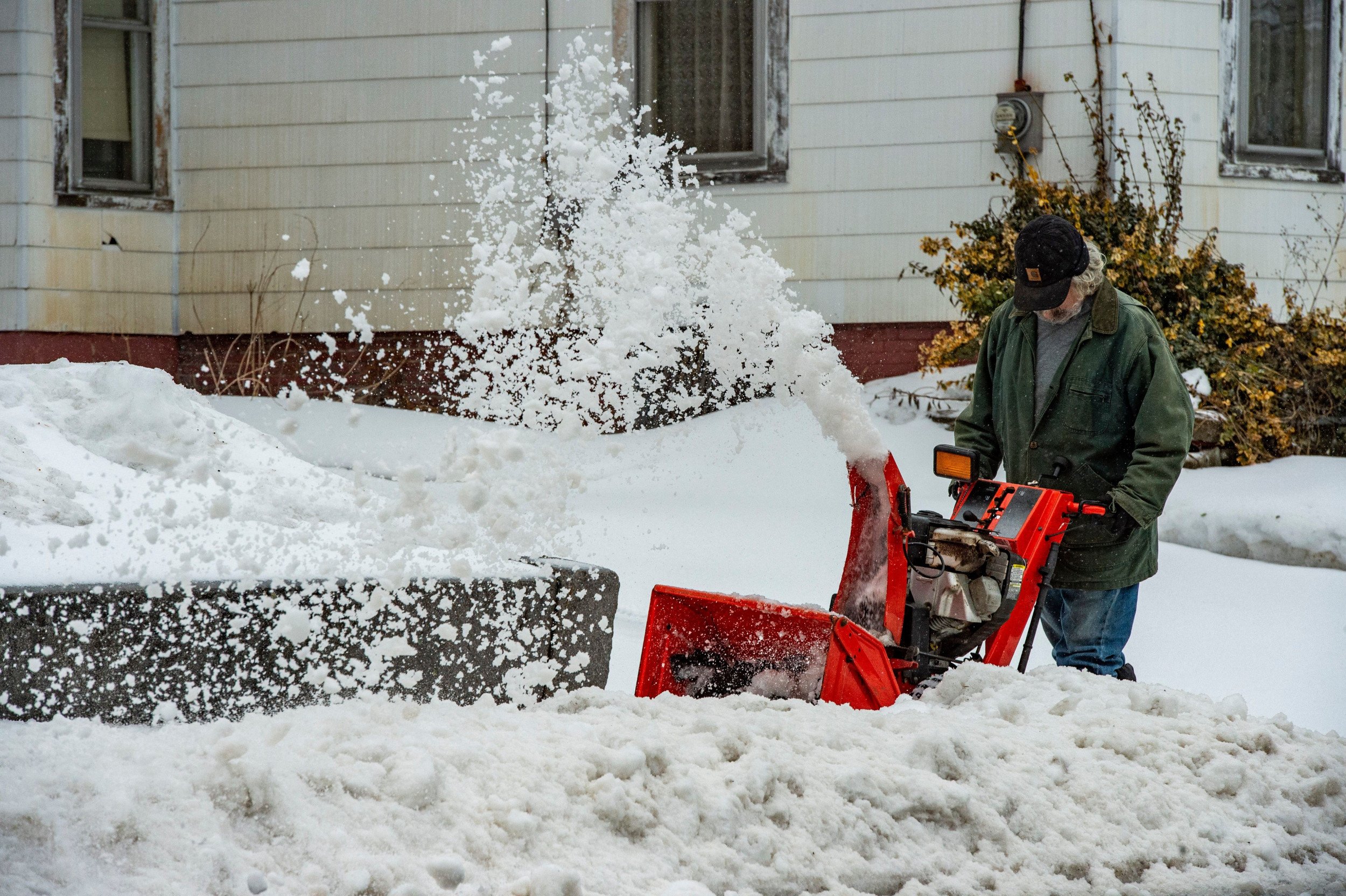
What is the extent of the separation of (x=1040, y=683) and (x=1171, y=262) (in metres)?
4.77

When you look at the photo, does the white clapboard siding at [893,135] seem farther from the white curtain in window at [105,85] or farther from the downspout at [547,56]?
the white curtain in window at [105,85]

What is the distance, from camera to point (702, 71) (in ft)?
29.7

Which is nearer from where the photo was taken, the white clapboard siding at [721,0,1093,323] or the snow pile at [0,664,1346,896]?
the snow pile at [0,664,1346,896]

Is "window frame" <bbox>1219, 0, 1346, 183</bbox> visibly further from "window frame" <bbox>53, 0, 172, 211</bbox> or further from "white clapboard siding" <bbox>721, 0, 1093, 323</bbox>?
"window frame" <bbox>53, 0, 172, 211</bbox>

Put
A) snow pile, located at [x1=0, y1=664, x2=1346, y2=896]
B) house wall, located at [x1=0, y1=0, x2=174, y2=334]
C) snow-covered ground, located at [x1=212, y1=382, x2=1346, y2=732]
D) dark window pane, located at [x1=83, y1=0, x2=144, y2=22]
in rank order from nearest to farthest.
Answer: snow pile, located at [x1=0, y1=664, x2=1346, y2=896] < snow-covered ground, located at [x1=212, y1=382, x2=1346, y2=732] < house wall, located at [x1=0, y1=0, x2=174, y2=334] < dark window pane, located at [x1=83, y1=0, x2=144, y2=22]

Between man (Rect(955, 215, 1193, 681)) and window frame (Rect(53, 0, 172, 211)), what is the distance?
25.0 feet

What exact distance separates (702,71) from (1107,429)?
20.1 ft

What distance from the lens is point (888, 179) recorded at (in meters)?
8.63

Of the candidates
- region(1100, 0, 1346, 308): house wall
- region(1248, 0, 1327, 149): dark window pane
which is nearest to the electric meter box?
region(1100, 0, 1346, 308): house wall

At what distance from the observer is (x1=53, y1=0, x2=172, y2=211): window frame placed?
9.01 metres

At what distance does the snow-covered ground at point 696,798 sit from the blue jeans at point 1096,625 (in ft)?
0.94

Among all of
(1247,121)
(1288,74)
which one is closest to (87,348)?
(1247,121)

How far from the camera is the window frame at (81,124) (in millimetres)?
9008

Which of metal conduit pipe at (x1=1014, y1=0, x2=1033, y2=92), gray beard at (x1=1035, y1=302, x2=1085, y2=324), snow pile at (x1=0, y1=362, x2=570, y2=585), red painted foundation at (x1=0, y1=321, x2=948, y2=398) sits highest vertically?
metal conduit pipe at (x1=1014, y1=0, x2=1033, y2=92)
